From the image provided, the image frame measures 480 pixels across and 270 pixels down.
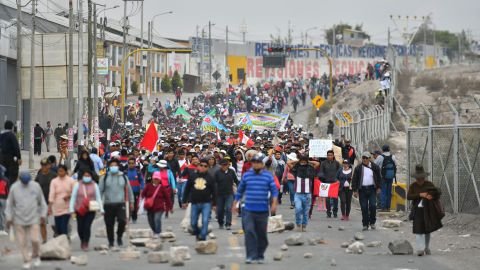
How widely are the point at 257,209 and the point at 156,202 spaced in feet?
14.8

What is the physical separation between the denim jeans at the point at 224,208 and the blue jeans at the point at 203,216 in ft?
9.47

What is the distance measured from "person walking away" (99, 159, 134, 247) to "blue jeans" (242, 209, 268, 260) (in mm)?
3147

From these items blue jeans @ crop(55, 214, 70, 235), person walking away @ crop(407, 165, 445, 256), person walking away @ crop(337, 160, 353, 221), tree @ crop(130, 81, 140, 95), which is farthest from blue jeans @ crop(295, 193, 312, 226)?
tree @ crop(130, 81, 140, 95)

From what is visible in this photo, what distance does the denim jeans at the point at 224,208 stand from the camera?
79.5 ft

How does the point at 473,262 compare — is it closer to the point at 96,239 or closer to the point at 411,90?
the point at 96,239

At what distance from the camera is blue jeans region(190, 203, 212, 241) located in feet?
68.3

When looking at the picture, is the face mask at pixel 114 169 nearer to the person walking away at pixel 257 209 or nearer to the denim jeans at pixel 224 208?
the person walking away at pixel 257 209

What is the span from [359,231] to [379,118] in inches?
961

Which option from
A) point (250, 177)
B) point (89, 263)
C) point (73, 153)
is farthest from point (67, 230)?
point (73, 153)

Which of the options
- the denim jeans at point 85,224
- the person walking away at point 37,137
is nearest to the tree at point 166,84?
the person walking away at point 37,137

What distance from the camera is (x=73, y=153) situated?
46.2 meters

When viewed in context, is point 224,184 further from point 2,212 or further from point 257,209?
point 257,209

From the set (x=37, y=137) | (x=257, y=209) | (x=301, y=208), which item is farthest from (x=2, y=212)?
(x=37, y=137)

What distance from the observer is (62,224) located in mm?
19500
